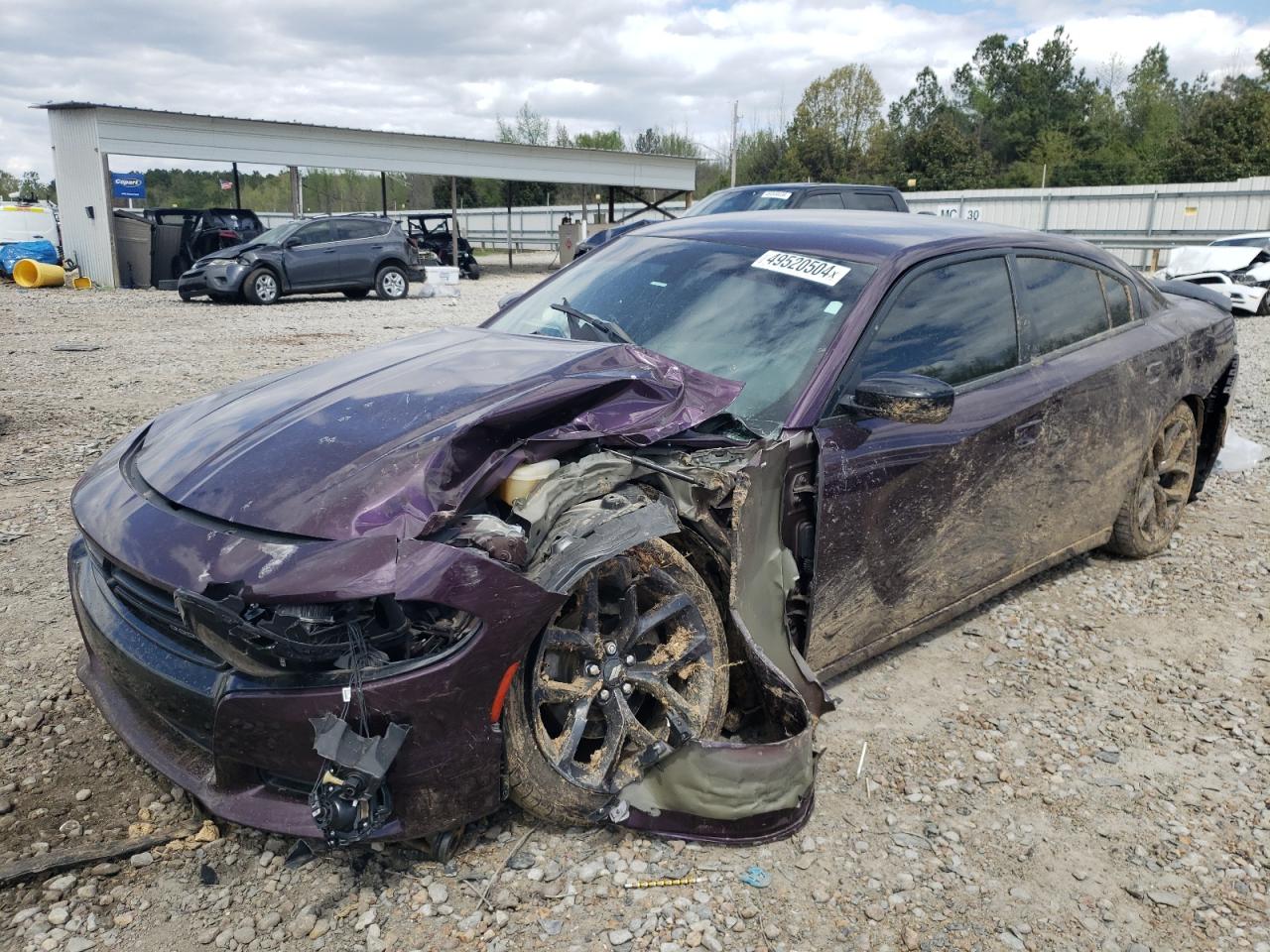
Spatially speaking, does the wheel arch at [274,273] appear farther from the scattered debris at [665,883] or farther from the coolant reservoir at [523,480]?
the scattered debris at [665,883]

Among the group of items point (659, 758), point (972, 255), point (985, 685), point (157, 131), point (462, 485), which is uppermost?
point (157, 131)

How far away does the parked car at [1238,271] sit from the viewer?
52.8 feet

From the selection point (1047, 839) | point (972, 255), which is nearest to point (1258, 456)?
point (972, 255)

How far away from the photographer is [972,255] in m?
3.67

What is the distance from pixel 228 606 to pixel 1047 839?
2304 mm

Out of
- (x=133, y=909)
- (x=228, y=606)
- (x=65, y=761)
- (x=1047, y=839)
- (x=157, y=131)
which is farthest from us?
(x=157, y=131)

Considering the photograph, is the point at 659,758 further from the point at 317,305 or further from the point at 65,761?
the point at 317,305

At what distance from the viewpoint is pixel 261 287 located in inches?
690

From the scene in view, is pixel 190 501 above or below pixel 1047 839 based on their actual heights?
above

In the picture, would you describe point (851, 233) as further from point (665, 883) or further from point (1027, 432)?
point (665, 883)

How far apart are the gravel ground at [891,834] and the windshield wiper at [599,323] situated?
1.51m

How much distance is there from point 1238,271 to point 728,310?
54.1 ft

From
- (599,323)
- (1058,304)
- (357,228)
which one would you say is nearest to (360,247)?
(357,228)

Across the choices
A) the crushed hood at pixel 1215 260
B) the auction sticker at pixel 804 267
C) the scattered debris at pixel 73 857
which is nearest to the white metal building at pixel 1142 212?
the crushed hood at pixel 1215 260
